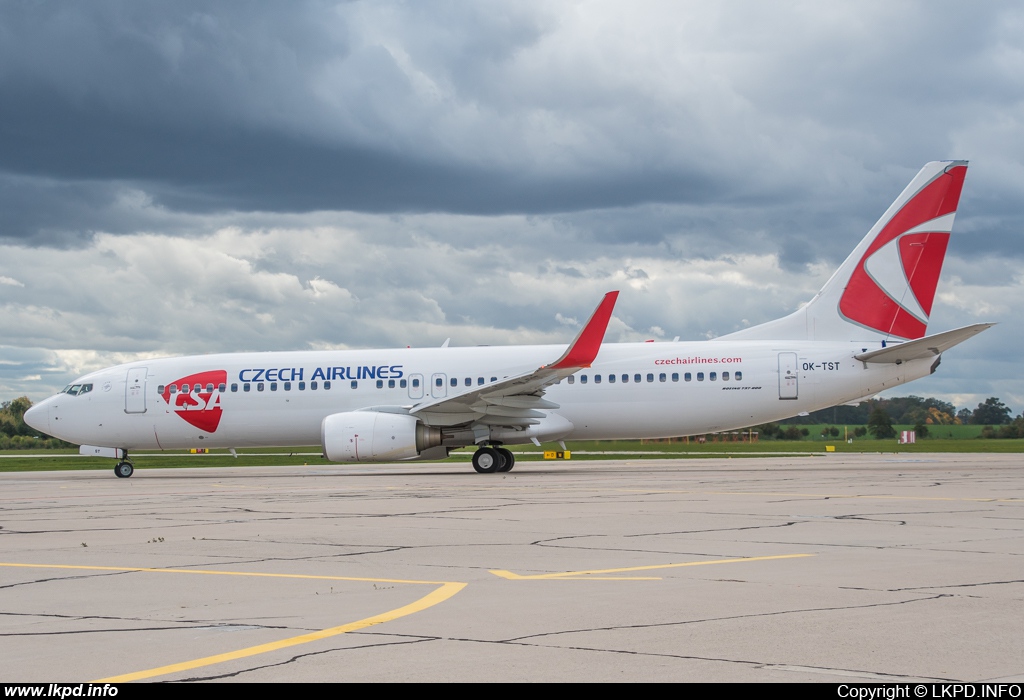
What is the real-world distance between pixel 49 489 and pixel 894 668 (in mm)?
22717

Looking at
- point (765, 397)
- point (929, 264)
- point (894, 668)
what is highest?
point (929, 264)

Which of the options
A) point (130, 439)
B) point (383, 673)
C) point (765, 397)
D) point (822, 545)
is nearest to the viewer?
point (383, 673)

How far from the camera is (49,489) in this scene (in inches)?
941

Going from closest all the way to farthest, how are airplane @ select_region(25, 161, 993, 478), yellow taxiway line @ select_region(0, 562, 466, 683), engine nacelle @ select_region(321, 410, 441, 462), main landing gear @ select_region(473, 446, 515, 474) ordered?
1. yellow taxiway line @ select_region(0, 562, 466, 683)
2. engine nacelle @ select_region(321, 410, 441, 462)
3. airplane @ select_region(25, 161, 993, 478)
4. main landing gear @ select_region(473, 446, 515, 474)

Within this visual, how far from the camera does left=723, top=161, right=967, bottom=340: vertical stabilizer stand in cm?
2816

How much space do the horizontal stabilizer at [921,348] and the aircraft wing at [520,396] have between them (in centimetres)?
738

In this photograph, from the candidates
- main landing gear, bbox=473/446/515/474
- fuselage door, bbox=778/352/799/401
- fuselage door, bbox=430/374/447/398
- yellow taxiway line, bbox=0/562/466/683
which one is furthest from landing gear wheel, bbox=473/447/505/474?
yellow taxiway line, bbox=0/562/466/683

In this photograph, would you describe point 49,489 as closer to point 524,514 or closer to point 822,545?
point 524,514

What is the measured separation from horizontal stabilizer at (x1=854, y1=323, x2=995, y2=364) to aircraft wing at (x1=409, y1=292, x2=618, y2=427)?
738 centimetres

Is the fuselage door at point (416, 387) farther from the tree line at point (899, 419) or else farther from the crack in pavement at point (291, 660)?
the tree line at point (899, 419)

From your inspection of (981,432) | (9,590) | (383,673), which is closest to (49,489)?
(9,590)

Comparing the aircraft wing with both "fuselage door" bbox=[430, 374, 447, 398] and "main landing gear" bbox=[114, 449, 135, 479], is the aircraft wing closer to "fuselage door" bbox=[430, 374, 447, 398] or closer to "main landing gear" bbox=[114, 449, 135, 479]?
"fuselage door" bbox=[430, 374, 447, 398]

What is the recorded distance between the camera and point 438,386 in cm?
2848

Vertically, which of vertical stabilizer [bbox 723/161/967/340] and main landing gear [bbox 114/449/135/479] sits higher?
vertical stabilizer [bbox 723/161/967/340]
